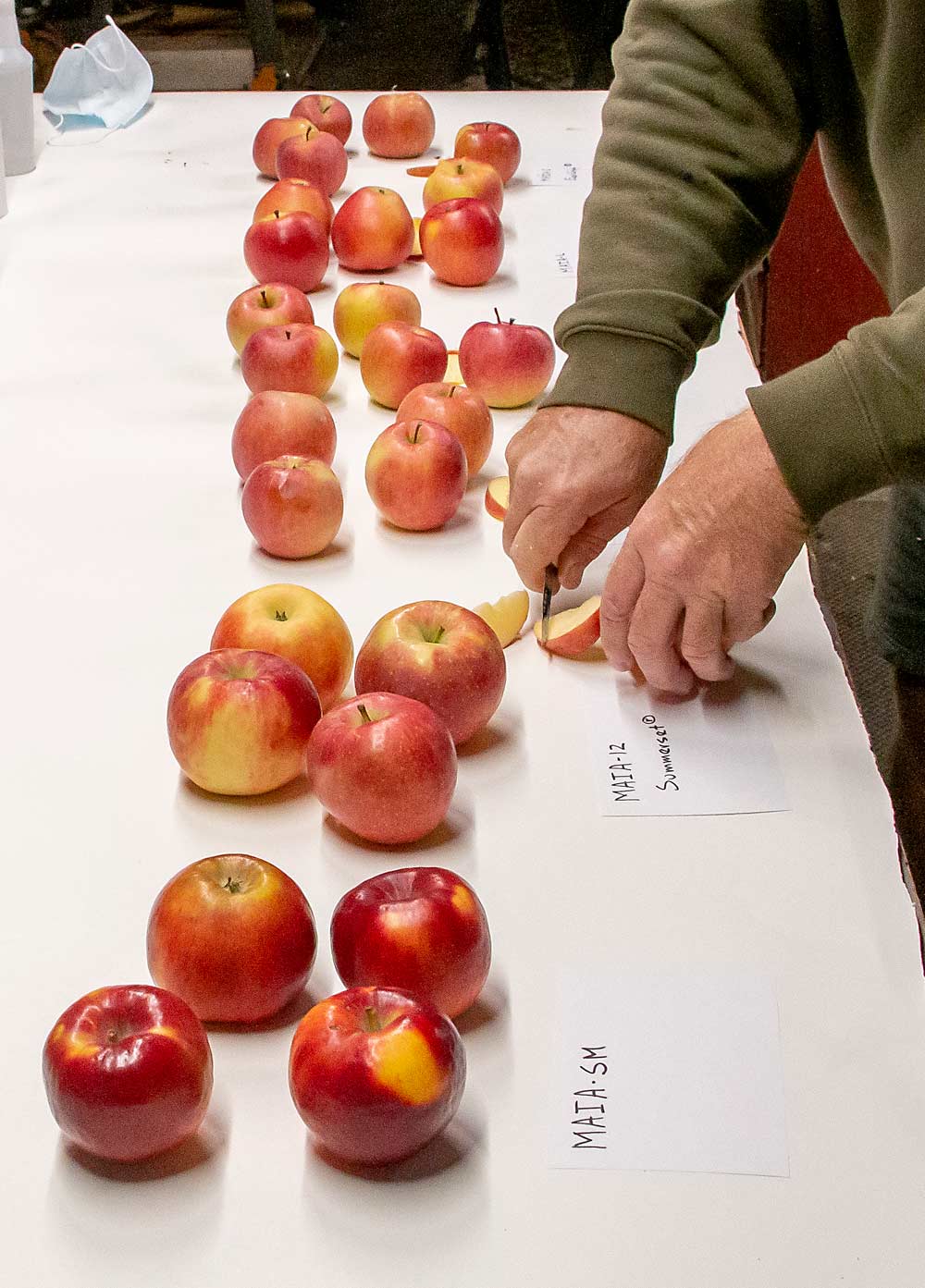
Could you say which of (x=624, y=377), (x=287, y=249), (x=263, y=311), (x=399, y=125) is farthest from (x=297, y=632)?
(x=399, y=125)

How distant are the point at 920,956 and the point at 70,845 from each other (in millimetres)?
536

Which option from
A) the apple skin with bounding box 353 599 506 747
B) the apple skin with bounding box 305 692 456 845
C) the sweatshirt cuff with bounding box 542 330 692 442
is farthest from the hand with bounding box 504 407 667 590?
the apple skin with bounding box 305 692 456 845

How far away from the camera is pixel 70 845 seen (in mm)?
899

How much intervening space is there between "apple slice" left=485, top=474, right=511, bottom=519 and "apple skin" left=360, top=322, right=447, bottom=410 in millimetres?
196

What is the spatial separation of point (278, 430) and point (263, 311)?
11.7 inches

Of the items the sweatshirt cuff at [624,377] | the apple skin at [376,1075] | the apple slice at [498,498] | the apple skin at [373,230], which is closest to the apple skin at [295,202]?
the apple skin at [373,230]

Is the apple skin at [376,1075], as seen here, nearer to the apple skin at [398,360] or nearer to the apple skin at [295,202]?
the apple skin at [398,360]

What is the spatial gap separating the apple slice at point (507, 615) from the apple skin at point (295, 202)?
33.6 inches

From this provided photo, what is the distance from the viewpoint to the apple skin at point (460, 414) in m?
1.33

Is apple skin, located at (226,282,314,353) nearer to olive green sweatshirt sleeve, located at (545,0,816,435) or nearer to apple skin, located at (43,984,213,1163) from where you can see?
olive green sweatshirt sleeve, located at (545,0,816,435)

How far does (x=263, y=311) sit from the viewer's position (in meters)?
1.54

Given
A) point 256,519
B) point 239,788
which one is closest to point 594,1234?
point 239,788

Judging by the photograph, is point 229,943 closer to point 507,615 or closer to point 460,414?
point 507,615

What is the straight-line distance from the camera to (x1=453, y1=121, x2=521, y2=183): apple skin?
2066 mm
